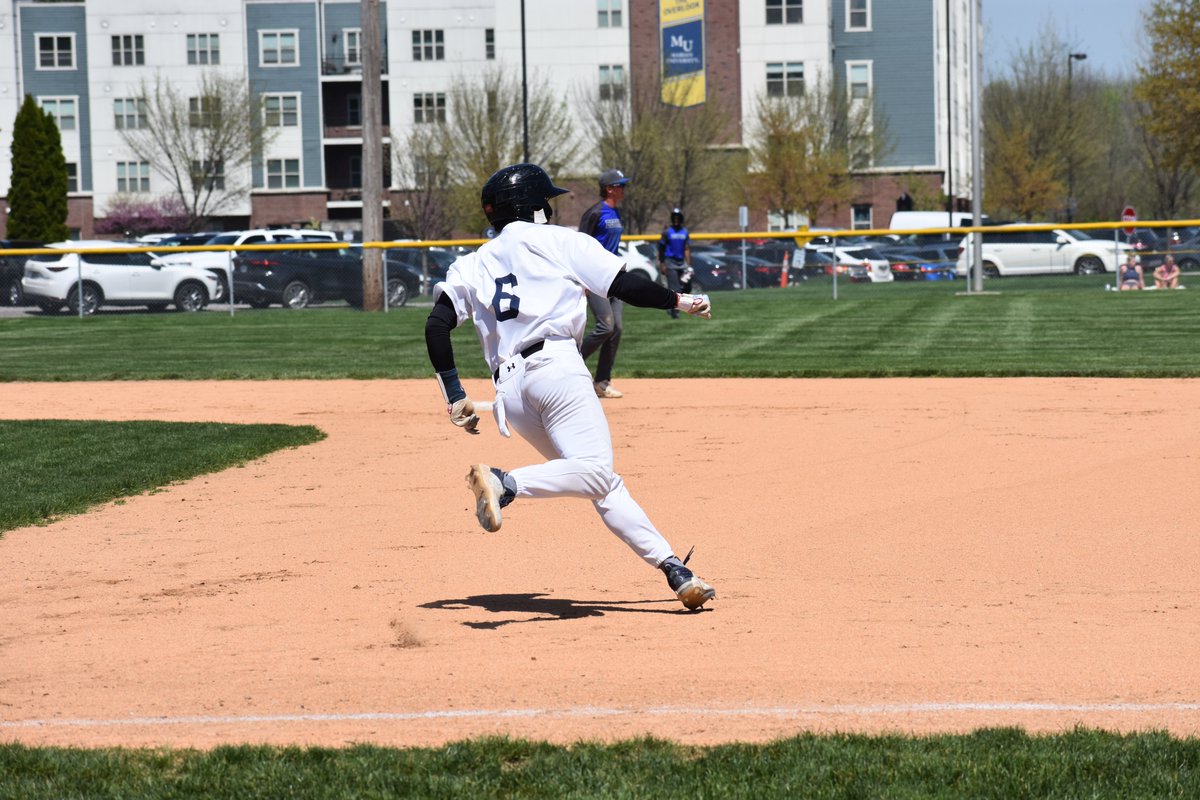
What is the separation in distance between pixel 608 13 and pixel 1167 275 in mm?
43849

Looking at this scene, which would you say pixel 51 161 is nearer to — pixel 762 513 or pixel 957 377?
pixel 957 377

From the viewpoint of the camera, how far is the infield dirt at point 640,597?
5.36 metres

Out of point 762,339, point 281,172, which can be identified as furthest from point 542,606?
point 281,172

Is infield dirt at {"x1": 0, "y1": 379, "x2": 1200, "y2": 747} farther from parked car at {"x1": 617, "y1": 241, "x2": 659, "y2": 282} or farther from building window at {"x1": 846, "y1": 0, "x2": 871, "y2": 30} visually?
building window at {"x1": 846, "y1": 0, "x2": 871, "y2": 30}

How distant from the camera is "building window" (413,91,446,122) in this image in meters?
72.6

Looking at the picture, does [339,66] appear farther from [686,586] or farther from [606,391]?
[686,586]

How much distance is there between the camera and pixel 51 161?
62.1 metres

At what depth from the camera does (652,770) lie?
4625 mm

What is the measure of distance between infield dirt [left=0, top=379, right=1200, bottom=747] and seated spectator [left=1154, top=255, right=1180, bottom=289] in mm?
18613

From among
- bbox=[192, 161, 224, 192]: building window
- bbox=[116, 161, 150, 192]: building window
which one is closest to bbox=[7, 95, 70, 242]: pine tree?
bbox=[192, 161, 224, 192]: building window

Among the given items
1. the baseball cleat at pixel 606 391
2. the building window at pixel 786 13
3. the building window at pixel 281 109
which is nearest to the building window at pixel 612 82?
the building window at pixel 786 13

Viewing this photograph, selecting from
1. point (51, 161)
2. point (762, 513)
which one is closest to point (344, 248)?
point (762, 513)

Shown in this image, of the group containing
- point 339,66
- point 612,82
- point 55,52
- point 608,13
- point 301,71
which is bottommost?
point 612,82

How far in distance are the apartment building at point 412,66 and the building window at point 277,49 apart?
0.22 feet
